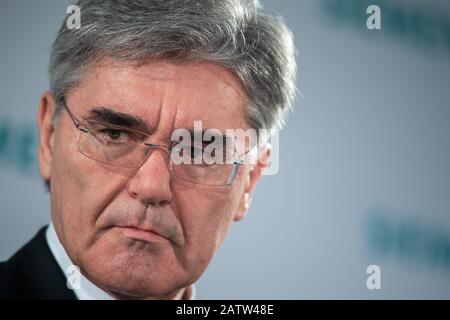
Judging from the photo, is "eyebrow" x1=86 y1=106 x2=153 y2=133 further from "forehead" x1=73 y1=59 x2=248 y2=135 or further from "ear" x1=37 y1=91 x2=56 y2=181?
"ear" x1=37 y1=91 x2=56 y2=181

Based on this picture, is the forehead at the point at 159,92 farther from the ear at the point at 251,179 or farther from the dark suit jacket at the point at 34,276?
the dark suit jacket at the point at 34,276

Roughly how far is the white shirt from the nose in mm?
354

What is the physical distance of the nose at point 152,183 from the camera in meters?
1.60

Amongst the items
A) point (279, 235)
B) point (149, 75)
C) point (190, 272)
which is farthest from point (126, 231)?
point (279, 235)

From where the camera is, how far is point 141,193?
1.60m

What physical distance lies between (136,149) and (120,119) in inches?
3.7

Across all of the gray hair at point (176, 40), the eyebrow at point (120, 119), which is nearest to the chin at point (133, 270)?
A: the eyebrow at point (120, 119)

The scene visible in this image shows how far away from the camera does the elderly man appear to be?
166 cm

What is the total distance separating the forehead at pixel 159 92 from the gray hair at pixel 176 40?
33 millimetres

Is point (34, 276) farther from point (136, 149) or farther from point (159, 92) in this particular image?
point (159, 92)

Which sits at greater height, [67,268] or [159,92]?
[159,92]

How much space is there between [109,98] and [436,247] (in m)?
1.60

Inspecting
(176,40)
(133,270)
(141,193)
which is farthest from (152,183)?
(176,40)

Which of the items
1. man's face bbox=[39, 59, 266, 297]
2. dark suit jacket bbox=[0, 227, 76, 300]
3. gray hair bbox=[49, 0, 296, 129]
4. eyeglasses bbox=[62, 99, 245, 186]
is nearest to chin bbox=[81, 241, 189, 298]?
man's face bbox=[39, 59, 266, 297]
